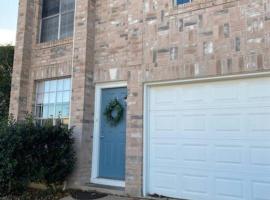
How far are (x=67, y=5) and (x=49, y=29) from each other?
0.96m

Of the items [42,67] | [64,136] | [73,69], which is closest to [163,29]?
[73,69]

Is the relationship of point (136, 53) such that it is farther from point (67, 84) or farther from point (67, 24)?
point (67, 24)

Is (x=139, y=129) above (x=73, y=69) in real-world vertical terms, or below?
below

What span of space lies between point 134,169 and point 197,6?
3.71m

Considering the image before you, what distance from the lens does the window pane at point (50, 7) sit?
991cm

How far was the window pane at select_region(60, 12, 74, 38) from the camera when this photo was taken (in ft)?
30.9

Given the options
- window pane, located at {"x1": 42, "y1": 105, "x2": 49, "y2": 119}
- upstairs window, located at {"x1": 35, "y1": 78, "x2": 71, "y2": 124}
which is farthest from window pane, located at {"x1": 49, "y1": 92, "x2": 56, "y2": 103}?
window pane, located at {"x1": 42, "y1": 105, "x2": 49, "y2": 119}

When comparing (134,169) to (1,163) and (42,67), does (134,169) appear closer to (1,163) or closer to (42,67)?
(1,163)

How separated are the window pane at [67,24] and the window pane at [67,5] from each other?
0.15 m

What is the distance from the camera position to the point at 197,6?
6758mm

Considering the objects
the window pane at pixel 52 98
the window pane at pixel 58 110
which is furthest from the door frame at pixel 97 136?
the window pane at pixel 52 98

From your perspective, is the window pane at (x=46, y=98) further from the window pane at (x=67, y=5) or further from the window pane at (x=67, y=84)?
the window pane at (x=67, y=5)

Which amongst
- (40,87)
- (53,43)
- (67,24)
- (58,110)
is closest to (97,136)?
(58,110)

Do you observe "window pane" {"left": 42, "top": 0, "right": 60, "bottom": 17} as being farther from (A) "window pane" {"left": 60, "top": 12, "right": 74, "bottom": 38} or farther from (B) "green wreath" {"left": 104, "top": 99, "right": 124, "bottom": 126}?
(B) "green wreath" {"left": 104, "top": 99, "right": 124, "bottom": 126}
